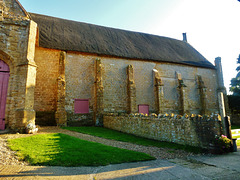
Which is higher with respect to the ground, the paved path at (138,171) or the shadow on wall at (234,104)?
the shadow on wall at (234,104)

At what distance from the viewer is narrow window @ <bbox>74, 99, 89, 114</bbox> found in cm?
1506

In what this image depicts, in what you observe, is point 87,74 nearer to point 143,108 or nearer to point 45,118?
point 45,118

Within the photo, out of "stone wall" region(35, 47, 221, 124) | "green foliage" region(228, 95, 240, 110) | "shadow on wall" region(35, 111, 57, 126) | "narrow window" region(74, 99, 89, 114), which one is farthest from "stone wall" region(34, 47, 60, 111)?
"green foliage" region(228, 95, 240, 110)

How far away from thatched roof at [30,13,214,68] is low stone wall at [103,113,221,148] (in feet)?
31.5

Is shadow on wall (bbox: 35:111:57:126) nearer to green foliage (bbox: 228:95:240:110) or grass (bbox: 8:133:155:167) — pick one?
grass (bbox: 8:133:155:167)

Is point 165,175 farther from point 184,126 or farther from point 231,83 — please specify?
point 231,83

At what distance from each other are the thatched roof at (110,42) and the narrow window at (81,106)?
5.31 m

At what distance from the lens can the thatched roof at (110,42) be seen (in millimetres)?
16036

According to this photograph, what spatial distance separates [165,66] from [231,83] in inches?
778

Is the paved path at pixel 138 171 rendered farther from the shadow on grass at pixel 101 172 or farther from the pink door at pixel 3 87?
the pink door at pixel 3 87

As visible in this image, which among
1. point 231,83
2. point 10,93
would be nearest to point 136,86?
point 10,93

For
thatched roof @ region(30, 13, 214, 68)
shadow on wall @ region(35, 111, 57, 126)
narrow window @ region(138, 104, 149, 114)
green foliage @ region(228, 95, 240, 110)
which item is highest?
thatched roof @ region(30, 13, 214, 68)

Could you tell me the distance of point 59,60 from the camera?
14.3 meters

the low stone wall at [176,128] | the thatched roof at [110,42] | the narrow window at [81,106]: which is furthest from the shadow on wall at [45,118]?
the low stone wall at [176,128]
